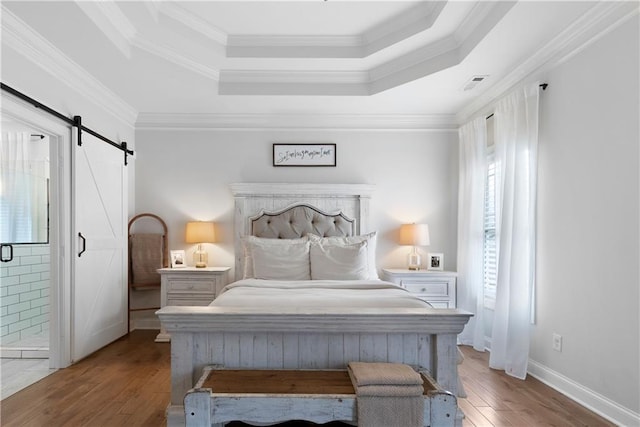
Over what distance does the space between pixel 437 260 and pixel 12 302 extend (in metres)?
4.61

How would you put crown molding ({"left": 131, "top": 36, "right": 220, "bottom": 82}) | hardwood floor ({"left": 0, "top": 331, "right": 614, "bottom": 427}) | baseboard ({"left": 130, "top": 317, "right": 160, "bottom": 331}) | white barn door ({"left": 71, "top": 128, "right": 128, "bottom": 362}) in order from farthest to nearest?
baseboard ({"left": 130, "top": 317, "right": 160, "bottom": 331})
white barn door ({"left": 71, "top": 128, "right": 128, "bottom": 362})
crown molding ({"left": 131, "top": 36, "right": 220, "bottom": 82})
hardwood floor ({"left": 0, "top": 331, "right": 614, "bottom": 427})

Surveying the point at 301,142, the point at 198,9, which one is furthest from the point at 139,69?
the point at 301,142

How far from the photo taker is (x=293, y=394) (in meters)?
1.69

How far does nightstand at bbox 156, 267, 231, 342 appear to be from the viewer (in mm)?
4086

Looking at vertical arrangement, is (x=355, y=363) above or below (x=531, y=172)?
below

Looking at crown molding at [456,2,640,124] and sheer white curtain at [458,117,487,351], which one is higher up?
crown molding at [456,2,640,124]

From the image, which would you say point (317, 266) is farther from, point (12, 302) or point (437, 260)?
point (12, 302)

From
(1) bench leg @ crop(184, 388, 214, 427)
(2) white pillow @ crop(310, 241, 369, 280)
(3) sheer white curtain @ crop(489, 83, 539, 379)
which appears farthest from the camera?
A: (2) white pillow @ crop(310, 241, 369, 280)

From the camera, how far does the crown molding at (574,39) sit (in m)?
2.30

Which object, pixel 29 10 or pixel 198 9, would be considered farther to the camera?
pixel 198 9

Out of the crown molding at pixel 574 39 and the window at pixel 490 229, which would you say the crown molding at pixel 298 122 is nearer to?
the window at pixel 490 229

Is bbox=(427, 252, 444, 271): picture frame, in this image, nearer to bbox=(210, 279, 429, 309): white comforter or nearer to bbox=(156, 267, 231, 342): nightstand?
bbox=(210, 279, 429, 309): white comforter

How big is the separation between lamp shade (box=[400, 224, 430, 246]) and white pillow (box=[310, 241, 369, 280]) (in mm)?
792

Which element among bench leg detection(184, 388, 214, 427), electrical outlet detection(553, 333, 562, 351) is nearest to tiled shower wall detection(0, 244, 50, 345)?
bench leg detection(184, 388, 214, 427)
